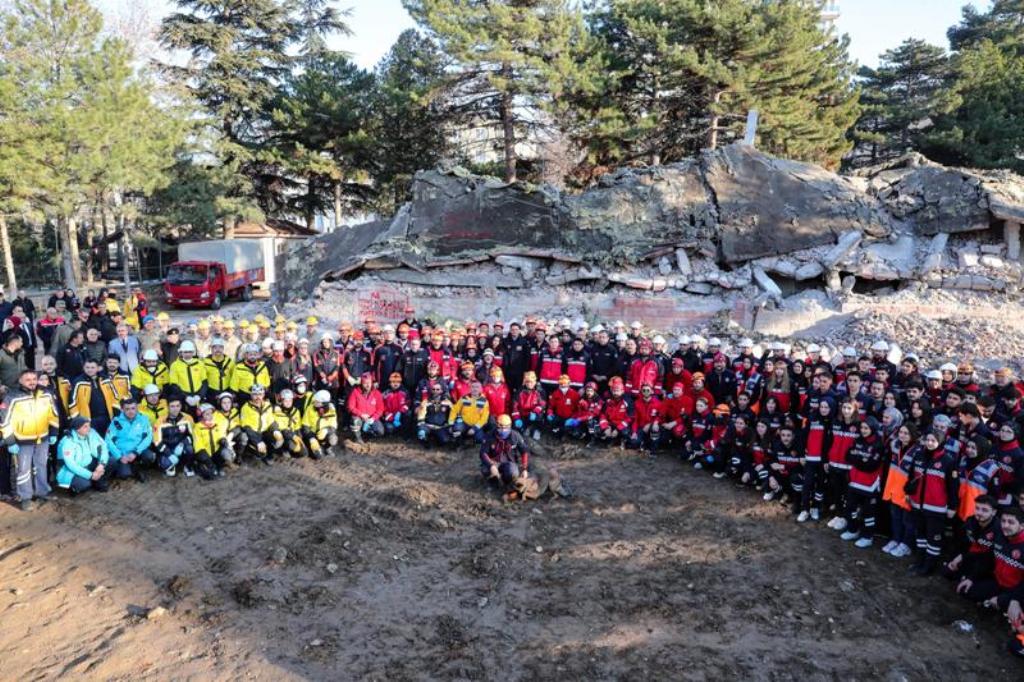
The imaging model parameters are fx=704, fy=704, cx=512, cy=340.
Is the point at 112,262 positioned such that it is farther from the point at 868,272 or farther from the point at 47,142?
the point at 868,272

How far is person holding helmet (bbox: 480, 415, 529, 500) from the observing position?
9.33 meters

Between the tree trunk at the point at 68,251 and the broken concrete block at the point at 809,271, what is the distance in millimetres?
23509

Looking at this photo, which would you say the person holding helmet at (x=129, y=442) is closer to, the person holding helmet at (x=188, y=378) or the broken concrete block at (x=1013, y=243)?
the person holding helmet at (x=188, y=378)

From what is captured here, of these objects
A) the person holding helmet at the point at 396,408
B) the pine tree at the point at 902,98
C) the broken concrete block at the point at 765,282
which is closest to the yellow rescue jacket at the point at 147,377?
the person holding helmet at the point at 396,408

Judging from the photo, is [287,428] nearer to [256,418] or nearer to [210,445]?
[256,418]

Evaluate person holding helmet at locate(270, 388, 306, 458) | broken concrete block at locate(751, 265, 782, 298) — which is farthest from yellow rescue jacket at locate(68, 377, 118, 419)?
→ broken concrete block at locate(751, 265, 782, 298)

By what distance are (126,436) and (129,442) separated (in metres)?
0.09

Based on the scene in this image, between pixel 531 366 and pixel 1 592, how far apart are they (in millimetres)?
7961

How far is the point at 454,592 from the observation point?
6910 mm

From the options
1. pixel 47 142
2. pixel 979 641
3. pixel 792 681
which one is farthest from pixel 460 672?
pixel 47 142

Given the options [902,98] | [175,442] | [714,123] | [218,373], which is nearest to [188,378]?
[218,373]

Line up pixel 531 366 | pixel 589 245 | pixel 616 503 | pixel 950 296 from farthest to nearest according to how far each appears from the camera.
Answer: pixel 589 245, pixel 950 296, pixel 531 366, pixel 616 503

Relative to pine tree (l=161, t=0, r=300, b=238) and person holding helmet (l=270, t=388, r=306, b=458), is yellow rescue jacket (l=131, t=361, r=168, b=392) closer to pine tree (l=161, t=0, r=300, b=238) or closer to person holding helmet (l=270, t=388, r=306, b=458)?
person holding helmet (l=270, t=388, r=306, b=458)

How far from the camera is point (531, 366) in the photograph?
12422mm
